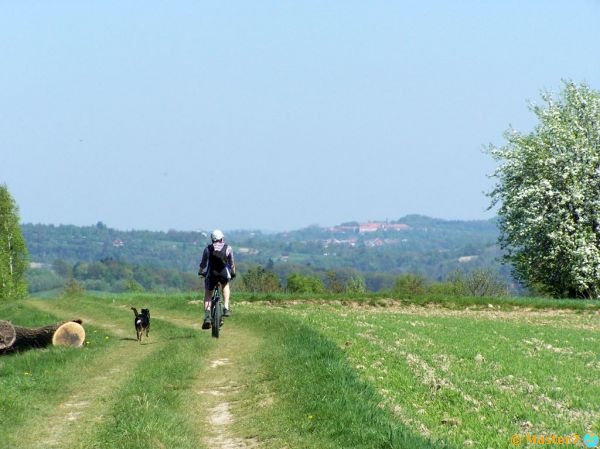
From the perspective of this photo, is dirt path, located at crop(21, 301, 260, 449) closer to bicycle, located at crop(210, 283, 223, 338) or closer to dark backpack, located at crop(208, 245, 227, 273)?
bicycle, located at crop(210, 283, 223, 338)

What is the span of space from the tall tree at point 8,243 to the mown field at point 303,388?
70.4m

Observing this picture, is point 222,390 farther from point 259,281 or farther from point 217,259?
point 259,281

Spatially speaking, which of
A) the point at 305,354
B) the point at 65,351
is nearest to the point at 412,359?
the point at 305,354

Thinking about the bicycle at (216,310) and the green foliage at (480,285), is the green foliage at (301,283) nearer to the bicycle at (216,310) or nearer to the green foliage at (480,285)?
the green foliage at (480,285)

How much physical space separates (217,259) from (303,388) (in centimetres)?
863

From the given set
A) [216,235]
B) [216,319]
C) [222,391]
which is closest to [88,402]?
[222,391]

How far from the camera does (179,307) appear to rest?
38.2m

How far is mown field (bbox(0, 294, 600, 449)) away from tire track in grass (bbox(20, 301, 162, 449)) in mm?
49

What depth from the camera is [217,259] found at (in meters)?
23.0

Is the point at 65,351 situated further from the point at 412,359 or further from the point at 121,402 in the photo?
the point at 412,359

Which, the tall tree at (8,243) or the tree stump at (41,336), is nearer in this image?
the tree stump at (41,336)

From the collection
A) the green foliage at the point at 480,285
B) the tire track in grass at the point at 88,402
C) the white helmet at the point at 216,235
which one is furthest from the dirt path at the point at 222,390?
the green foliage at the point at 480,285

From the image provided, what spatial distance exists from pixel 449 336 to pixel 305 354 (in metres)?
8.03

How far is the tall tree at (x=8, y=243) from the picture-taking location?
3671 inches
